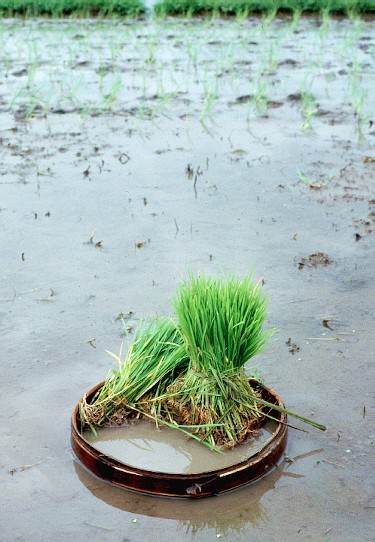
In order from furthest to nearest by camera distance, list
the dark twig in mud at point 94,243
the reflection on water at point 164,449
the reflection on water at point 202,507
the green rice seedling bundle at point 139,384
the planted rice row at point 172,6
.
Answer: the planted rice row at point 172,6 < the dark twig in mud at point 94,243 < the green rice seedling bundle at point 139,384 < the reflection on water at point 164,449 < the reflection on water at point 202,507

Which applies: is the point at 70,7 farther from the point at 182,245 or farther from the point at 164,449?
the point at 164,449

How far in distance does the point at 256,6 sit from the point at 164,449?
31.4 ft

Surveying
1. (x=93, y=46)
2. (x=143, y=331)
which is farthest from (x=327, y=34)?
(x=143, y=331)

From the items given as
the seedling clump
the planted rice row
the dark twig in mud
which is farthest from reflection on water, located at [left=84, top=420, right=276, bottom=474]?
the planted rice row

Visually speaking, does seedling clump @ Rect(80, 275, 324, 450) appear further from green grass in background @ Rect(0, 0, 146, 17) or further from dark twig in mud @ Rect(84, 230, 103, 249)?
green grass in background @ Rect(0, 0, 146, 17)

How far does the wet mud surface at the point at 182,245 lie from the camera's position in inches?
101

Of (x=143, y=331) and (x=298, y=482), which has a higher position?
(x=143, y=331)

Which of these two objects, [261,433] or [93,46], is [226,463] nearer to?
[261,433]

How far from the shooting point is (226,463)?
8.82 feet

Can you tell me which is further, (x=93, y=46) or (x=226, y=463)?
(x=93, y=46)

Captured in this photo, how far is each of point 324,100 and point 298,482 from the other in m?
5.03

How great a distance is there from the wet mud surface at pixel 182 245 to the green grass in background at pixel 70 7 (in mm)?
2473

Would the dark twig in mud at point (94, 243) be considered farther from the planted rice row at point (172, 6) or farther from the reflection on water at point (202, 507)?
the planted rice row at point (172, 6)

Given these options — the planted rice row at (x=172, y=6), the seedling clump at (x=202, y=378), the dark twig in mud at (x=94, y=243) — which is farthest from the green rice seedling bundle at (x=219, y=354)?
the planted rice row at (x=172, y=6)
